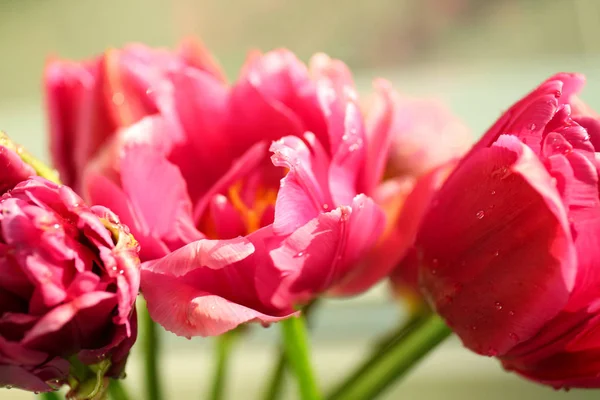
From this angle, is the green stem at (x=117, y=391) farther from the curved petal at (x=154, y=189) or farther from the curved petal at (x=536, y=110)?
the curved petal at (x=536, y=110)

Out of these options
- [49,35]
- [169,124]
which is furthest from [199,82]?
[49,35]

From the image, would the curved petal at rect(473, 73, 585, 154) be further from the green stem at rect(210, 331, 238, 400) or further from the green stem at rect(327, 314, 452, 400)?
the green stem at rect(210, 331, 238, 400)

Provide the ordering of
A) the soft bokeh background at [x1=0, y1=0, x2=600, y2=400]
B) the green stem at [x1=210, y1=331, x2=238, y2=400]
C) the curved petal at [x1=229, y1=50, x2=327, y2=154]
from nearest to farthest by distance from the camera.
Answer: the curved petal at [x1=229, y1=50, x2=327, y2=154] < the green stem at [x1=210, y1=331, x2=238, y2=400] < the soft bokeh background at [x1=0, y1=0, x2=600, y2=400]

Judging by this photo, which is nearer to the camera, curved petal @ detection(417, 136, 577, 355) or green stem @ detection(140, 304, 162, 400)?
curved petal @ detection(417, 136, 577, 355)

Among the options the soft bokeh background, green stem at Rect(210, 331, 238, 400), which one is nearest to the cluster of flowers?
green stem at Rect(210, 331, 238, 400)

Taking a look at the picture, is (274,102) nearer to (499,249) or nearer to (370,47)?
(499,249)

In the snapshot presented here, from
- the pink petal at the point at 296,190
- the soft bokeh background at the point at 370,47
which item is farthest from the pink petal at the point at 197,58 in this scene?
the soft bokeh background at the point at 370,47
